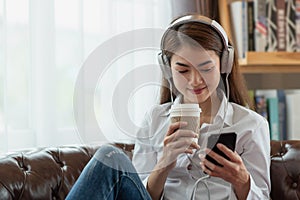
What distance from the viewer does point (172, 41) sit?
118cm

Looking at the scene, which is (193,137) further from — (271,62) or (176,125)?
(271,62)

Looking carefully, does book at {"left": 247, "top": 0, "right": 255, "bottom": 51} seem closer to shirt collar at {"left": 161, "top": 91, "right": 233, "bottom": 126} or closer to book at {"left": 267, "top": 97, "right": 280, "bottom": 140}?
book at {"left": 267, "top": 97, "right": 280, "bottom": 140}

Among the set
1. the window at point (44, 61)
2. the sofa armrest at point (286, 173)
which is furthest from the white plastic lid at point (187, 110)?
the sofa armrest at point (286, 173)

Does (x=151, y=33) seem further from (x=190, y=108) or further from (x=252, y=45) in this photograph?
(x=252, y=45)

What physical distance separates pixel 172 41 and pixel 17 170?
0.55m

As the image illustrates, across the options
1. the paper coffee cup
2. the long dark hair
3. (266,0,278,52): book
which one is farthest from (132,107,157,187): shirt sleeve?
(266,0,278,52): book

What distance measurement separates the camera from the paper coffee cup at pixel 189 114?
1157 millimetres

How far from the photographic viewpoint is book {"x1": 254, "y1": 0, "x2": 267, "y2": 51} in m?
2.12

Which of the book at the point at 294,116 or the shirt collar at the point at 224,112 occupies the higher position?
the shirt collar at the point at 224,112

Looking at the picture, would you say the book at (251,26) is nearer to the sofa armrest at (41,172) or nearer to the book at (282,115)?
the book at (282,115)

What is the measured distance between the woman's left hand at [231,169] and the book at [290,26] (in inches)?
38.6

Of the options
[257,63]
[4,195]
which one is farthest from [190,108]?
[257,63]

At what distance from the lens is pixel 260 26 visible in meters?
2.12

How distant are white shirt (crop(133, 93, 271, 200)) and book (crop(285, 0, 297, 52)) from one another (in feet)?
2.52
